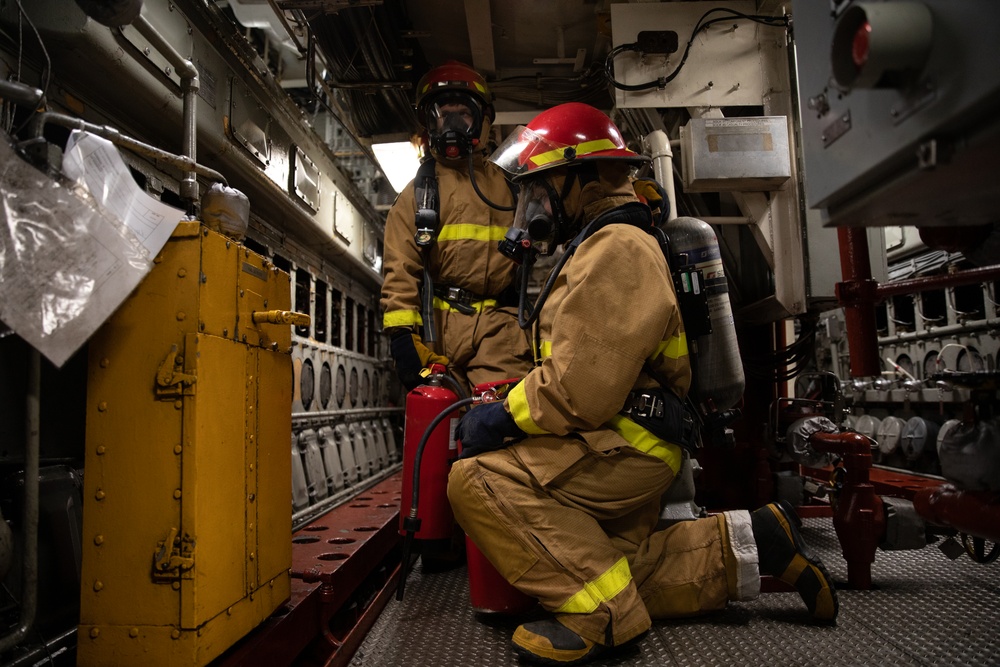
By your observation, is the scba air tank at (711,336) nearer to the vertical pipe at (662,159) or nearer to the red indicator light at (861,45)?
the vertical pipe at (662,159)

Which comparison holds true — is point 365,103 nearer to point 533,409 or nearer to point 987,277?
point 533,409

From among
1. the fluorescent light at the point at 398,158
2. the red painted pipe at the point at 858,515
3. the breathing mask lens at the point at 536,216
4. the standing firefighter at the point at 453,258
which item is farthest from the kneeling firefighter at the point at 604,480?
the fluorescent light at the point at 398,158

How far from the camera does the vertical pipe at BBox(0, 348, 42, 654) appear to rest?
1.44m

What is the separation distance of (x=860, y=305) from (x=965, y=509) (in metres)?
1.05

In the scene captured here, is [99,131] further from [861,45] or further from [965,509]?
[965,509]

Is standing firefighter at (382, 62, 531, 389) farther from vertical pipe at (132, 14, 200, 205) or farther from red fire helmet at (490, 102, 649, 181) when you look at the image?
vertical pipe at (132, 14, 200, 205)

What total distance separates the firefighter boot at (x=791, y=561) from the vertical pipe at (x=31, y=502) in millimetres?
2241

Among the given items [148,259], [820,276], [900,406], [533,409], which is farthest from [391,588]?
[900,406]

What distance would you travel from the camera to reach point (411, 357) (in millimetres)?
3166

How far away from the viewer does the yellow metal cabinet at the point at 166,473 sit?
146 cm

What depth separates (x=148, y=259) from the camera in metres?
1.47

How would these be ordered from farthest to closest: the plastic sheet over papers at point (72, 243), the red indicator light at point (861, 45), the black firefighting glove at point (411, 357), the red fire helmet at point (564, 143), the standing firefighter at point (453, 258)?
the standing firefighter at point (453, 258), the black firefighting glove at point (411, 357), the red fire helmet at point (564, 143), the plastic sheet over papers at point (72, 243), the red indicator light at point (861, 45)

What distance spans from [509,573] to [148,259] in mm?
1453

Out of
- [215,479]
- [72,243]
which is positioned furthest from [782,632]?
[72,243]
